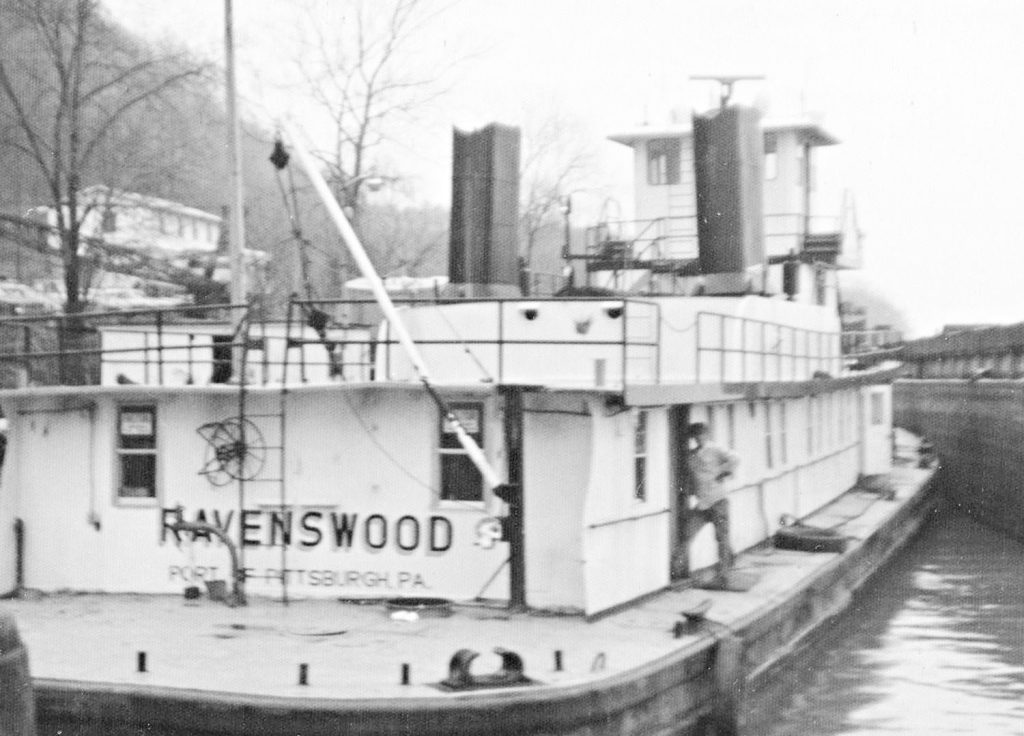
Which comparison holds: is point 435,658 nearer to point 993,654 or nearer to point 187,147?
point 993,654

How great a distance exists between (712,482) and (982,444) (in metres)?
19.5

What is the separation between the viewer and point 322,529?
13.8 metres

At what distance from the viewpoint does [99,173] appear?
29922 mm

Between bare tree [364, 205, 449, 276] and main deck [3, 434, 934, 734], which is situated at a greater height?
bare tree [364, 205, 449, 276]

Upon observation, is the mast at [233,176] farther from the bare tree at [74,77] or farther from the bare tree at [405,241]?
the bare tree at [405,241]

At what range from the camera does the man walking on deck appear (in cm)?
1421

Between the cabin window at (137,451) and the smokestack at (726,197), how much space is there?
8.67 metres

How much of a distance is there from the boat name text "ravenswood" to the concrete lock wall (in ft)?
55.9

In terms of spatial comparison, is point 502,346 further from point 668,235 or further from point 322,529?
point 668,235

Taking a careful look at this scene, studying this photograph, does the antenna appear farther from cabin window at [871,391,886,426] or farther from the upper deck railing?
cabin window at [871,391,886,426]

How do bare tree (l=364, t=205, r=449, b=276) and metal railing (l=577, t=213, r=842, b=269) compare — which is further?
bare tree (l=364, t=205, r=449, b=276)

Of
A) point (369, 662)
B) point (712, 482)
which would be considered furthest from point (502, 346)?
point (369, 662)

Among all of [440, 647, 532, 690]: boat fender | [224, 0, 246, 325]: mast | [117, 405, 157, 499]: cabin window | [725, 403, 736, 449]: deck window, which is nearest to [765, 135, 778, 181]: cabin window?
[725, 403, 736, 449]: deck window

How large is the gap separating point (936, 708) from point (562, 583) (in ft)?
14.1
